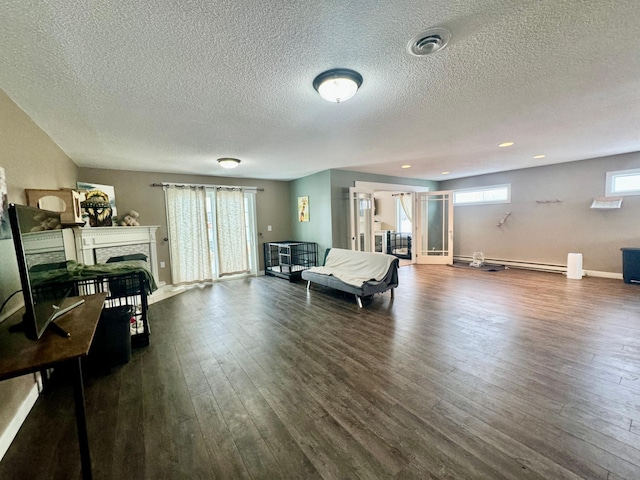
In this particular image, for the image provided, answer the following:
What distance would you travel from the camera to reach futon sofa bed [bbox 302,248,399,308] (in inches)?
158

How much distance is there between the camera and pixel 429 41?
60.1 inches

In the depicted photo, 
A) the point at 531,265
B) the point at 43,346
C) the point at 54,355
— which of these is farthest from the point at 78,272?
the point at 531,265

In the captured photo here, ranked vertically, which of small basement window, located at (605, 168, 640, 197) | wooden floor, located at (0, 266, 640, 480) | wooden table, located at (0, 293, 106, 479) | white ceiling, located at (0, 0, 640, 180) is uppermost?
white ceiling, located at (0, 0, 640, 180)

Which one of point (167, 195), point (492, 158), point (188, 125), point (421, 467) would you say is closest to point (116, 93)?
point (188, 125)

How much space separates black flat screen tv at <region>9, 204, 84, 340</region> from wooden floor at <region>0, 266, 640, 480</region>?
85 cm

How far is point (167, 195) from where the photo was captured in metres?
5.32

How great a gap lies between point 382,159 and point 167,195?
436cm

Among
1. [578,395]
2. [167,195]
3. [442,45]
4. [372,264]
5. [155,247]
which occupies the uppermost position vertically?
[442,45]

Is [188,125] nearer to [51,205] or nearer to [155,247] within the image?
[51,205]

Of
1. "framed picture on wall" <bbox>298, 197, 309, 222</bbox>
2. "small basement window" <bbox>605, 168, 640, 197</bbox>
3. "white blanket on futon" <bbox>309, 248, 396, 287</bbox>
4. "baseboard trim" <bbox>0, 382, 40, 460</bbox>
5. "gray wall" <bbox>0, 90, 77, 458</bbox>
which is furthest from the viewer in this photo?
"framed picture on wall" <bbox>298, 197, 309, 222</bbox>

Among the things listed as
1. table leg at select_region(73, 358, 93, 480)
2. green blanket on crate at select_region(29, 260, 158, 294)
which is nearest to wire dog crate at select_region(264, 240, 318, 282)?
green blanket on crate at select_region(29, 260, 158, 294)

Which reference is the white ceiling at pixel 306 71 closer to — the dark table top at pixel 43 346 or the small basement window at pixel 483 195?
the dark table top at pixel 43 346

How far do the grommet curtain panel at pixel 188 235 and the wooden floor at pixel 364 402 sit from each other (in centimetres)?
210

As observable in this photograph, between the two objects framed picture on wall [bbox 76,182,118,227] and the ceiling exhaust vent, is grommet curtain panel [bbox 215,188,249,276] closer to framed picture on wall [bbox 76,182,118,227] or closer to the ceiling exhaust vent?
framed picture on wall [bbox 76,182,118,227]
